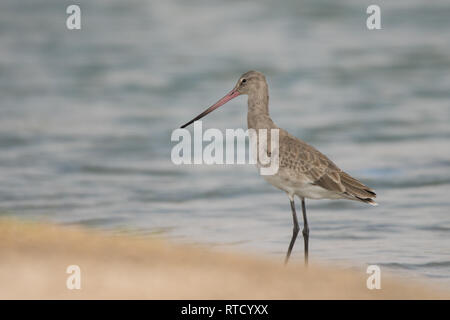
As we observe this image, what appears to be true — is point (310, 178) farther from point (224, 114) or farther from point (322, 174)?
point (224, 114)

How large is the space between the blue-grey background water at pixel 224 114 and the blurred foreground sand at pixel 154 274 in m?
0.69

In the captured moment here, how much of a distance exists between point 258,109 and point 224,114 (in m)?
5.04

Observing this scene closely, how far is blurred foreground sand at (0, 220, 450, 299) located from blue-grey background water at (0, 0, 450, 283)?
690mm

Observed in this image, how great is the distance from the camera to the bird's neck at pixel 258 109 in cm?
663

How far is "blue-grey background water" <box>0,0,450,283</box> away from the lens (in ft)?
24.6

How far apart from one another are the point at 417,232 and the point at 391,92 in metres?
5.82

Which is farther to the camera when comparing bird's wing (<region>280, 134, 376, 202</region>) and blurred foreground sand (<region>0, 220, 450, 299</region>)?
bird's wing (<region>280, 134, 376, 202</region>)

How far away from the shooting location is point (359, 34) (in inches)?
599

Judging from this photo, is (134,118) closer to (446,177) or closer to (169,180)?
(169,180)

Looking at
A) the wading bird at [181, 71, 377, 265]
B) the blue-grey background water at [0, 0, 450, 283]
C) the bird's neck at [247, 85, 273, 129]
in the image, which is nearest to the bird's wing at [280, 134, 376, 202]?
the wading bird at [181, 71, 377, 265]

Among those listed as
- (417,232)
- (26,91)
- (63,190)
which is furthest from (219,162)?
(26,91)

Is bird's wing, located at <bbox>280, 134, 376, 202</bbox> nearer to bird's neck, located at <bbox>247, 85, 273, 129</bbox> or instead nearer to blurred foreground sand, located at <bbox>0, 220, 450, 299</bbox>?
bird's neck, located at <bbox>247, 85, 273, 129</bbox>

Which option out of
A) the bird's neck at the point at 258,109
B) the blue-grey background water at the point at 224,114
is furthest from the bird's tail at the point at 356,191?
the bird's neck at the point at 258,109

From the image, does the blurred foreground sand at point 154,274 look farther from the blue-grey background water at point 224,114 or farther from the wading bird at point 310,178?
the blue-grey background water at point 224,114
